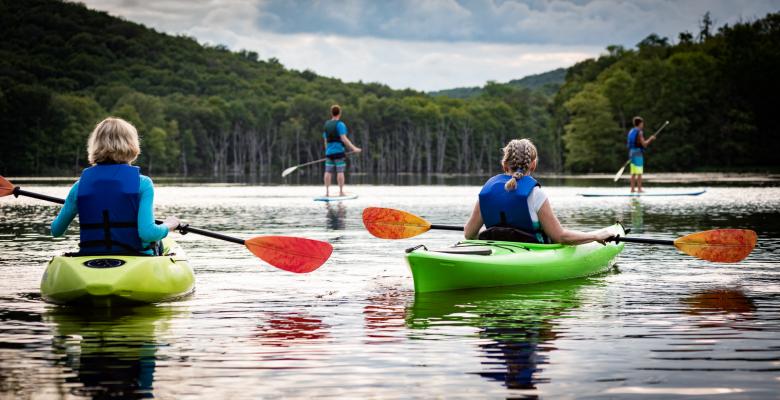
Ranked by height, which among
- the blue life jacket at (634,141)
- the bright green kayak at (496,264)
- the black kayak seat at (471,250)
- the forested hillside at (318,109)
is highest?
the forested hillside at (318,109)

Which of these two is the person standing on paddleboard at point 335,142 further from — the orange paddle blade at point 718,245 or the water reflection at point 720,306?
the water reflection at point 720,306

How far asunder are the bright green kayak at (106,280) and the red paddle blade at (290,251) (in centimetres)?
155

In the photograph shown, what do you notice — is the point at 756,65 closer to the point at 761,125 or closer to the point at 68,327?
the point at 761,125

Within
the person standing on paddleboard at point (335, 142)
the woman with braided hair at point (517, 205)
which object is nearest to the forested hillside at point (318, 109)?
the person standing on paddleboard at point (335, 142)

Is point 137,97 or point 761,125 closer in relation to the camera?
point 761,125

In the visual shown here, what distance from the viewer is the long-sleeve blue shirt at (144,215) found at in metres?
8.27

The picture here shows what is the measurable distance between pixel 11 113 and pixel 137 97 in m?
40.6

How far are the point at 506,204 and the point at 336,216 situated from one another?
36.8 feet

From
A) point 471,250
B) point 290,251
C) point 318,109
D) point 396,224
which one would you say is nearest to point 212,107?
point 318,109

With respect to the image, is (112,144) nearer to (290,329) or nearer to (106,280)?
(106,280)

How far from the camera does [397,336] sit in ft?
23.0

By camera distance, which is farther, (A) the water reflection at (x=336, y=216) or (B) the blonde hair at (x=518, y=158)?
(A) the water reflection at (x=336, y=216)

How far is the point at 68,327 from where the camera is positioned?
740cm

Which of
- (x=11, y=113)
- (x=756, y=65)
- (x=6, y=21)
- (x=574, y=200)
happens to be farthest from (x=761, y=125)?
(x=6, y=21)
